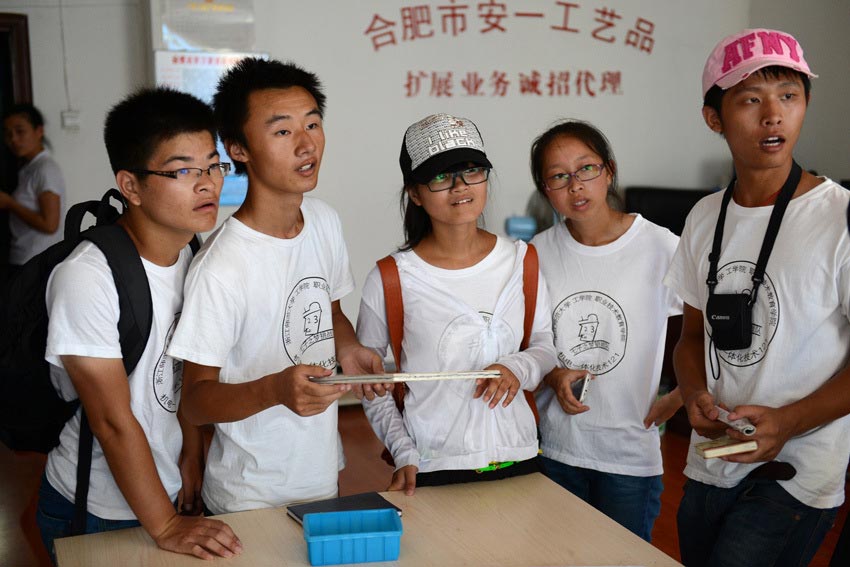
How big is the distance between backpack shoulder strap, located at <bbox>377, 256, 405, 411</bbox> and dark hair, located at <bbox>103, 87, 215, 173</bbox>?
48 centimetres

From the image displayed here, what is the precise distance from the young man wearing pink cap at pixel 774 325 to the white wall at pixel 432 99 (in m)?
3.40

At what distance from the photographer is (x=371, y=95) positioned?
194 inches

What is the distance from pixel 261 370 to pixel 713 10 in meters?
4.89

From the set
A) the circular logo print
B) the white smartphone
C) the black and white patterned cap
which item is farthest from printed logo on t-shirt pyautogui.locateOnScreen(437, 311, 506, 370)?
the black and white patterned cap

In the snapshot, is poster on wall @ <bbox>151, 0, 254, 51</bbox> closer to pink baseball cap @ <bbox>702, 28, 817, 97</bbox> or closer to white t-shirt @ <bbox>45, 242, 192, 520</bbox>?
white t-shirt @ <bbox>45, 242, 192, 520</bbox>

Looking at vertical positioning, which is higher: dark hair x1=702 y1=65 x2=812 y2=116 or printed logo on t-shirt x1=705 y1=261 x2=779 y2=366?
dark hair x1=702 y1=65 x2=812 y2=116

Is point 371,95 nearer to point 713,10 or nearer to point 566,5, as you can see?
point 566,5

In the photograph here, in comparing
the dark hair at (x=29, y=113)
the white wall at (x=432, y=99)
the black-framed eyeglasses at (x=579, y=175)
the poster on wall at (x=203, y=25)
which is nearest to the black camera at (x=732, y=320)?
the black-framed eyeglasses at (x=579, y=175)

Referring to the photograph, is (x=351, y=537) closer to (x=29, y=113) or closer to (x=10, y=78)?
(x=29, y=113)

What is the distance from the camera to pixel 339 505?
1.59m

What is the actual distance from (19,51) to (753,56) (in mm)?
4226

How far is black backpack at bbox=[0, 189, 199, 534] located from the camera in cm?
158

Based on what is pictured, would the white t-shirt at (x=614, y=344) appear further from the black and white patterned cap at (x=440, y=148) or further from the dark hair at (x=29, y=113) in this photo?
the dark hair at (x=29, y=113)

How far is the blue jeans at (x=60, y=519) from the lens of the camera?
1.67 m
